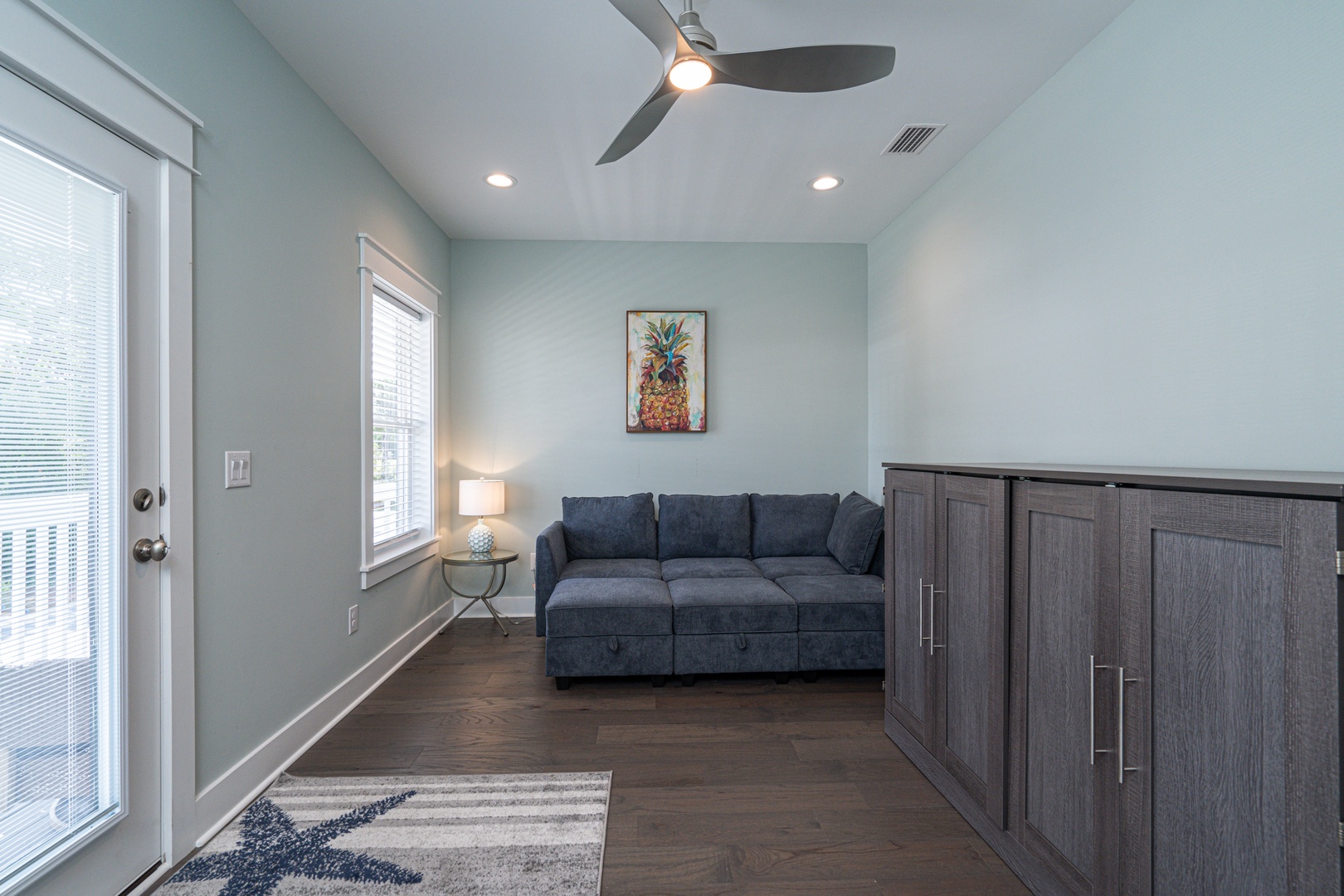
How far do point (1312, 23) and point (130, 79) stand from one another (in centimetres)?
296

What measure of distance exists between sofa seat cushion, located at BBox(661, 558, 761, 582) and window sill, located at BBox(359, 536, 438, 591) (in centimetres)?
146

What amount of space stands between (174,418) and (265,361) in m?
0.49

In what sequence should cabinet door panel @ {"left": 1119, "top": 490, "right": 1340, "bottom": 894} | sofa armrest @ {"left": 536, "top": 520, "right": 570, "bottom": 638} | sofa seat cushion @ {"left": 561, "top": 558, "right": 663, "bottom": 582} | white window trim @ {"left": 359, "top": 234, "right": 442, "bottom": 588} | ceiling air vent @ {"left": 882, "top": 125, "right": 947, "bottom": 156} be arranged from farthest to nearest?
1. sofa seat cushion @ {"left": 561, "top": 558, "right": 663, "bottom": 582}
2. sofa armrest @ {"left": 536, "top": 520, "right": 570, "bottom": 638}
3. white window trim @ {"left": 359, "top": 234, "right": 442, "bottom": 588}
4. ceiling air vent @ {"left": 882, "top": 125, "right": 947, "bottom": 156}
5. cabinet door panel @ {"left": 1119, "top": 490, "right": 1340, "bottom": 894}

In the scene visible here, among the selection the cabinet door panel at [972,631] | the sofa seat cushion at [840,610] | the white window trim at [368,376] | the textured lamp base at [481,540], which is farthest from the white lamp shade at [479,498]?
the cabinet door panel at [972,631]

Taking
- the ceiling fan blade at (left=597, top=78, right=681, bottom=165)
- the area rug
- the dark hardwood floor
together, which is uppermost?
the ceiling fan blade at (left=597, top=78, right=681, bottom=165)

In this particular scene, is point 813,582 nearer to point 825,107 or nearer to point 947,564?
point 947,564

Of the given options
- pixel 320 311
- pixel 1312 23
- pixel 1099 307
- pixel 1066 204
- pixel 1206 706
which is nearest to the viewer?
pixel 1206 706

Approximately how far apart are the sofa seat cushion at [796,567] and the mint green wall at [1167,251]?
103 centimetres

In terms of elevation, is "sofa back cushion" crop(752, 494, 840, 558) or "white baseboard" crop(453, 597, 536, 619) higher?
"sofa back cushion" crop(752, 494, 840, 558)

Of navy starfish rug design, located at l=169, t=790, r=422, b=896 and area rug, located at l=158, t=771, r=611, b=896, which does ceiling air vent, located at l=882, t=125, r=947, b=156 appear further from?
navy starfish rug design, located at l=169, t=790, r=422, b=896

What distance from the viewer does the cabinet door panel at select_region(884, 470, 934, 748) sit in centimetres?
213

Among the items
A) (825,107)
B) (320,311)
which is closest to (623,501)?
(320,311)

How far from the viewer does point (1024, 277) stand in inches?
97.8

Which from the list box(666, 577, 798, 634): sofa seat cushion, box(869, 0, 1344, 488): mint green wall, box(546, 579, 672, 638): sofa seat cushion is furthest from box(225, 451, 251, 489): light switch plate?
box(869, 0, 1344, 488): mint green wall
